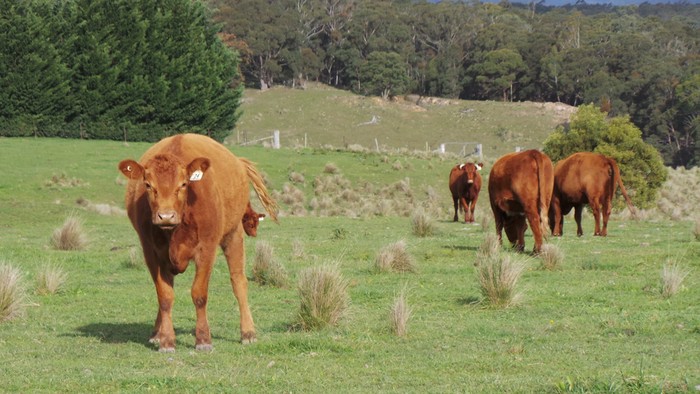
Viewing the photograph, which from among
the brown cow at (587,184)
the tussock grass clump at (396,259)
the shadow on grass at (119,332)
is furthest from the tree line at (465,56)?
the shadow on grass at (119,332)

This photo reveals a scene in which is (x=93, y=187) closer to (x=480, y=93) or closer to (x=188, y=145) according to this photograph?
(x=188, y=145)

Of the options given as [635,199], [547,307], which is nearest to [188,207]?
[547,307]

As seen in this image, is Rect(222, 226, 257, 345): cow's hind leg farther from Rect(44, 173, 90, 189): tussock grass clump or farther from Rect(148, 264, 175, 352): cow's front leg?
Rect(44, 173, 90, 189): tussock grass clump

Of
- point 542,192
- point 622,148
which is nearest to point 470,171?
point 542,192

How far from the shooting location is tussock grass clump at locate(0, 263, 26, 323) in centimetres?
1202

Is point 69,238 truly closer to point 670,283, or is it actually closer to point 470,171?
point 670,283

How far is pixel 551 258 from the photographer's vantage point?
17.1m

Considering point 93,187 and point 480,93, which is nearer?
point 93,187

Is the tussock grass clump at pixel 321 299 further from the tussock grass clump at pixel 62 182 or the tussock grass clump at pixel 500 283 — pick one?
the tussock grass clump at pixel 62 182

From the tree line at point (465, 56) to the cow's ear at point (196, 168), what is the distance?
89.0 m

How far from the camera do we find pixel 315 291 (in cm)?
1139

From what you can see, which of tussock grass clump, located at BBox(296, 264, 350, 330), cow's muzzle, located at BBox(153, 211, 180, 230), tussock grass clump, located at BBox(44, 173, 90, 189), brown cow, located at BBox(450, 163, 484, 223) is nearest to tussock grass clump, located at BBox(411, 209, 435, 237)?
brown cow, located at BBox(450, 163, 484, 223)

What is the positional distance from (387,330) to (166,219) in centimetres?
323

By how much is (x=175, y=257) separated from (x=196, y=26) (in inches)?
2027
